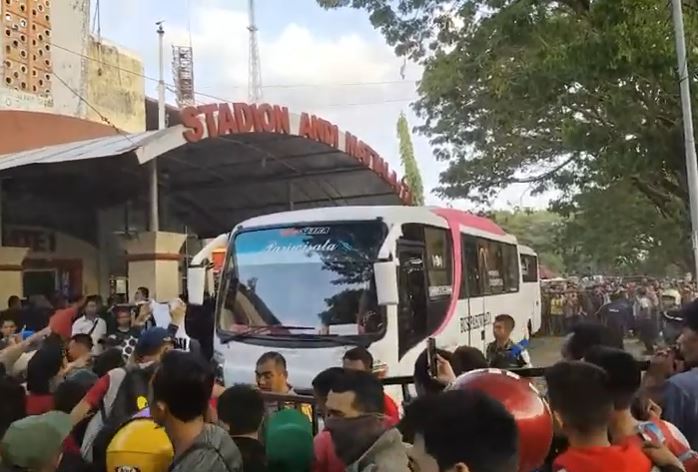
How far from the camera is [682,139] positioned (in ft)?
38.1

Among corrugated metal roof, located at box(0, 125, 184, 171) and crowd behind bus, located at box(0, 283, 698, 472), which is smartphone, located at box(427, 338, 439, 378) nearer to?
crowd behind bus, located at box(0, 283, 698, 472)

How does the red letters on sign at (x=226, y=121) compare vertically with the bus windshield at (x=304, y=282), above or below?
above

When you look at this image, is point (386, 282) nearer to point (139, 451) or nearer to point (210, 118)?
point (139, 451)

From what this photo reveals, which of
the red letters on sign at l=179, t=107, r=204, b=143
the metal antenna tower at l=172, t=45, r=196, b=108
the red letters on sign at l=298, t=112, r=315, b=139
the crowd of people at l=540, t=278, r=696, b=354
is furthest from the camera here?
the metal antenna tower at l=172, t=45, r=196, b=108

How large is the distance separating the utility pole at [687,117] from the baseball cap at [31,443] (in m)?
8.85

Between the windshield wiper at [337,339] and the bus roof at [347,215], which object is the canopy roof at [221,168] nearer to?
the bus roof at [347,215]

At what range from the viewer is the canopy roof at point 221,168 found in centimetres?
1351

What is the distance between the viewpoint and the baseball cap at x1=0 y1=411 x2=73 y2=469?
2959 mm

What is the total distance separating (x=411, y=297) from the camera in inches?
387

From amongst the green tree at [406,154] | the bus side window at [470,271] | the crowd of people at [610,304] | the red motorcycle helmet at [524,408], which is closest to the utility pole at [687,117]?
the bus side window at [470,271]

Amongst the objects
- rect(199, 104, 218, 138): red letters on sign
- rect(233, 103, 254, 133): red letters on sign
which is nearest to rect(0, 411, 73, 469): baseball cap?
rect(199, 104, 218, 138): red letters on sign

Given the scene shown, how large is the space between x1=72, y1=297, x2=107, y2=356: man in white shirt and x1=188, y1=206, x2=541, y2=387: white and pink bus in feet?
3.74

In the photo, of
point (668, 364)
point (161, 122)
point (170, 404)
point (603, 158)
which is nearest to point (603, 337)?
point (668, 364)

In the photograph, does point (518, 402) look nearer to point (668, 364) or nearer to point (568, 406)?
point (568, 406)
